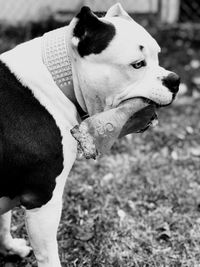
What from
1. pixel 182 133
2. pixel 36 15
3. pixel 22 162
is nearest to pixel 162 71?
pixel 22 162

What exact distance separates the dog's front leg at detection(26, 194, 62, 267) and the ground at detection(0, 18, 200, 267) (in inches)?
22.2

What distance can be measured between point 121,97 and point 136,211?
1.27m

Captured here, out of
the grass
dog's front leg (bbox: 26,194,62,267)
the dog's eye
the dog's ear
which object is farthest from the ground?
the dog's ear

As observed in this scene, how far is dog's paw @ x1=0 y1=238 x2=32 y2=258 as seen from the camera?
291 cm

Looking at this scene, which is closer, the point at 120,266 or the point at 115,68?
the point at 115,68

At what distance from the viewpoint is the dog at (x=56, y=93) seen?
88.5 inches

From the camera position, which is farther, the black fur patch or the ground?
the ground

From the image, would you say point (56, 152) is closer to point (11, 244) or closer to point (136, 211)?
point (11, 244)

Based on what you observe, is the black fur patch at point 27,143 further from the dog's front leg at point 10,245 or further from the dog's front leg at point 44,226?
the dog's front leg at point 10,245

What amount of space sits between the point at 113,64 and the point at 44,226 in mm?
768

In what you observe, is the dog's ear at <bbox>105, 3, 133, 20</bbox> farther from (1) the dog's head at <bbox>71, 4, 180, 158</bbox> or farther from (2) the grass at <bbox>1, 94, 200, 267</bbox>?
(2) the grass at <bbox>1, 94, 200, 267</bbox>

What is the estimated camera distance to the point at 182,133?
4.48 metres

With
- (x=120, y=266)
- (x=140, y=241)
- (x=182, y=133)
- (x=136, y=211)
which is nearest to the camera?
(x=120, y=266)

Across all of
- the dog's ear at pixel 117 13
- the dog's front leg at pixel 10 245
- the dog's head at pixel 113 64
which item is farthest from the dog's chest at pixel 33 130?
the dog's front leg at pixel 10 245
